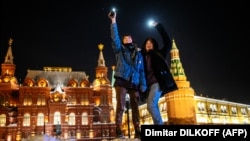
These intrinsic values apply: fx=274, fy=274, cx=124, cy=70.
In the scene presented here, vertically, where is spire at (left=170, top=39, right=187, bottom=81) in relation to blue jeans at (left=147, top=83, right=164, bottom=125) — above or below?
above

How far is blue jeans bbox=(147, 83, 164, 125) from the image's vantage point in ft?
26.9

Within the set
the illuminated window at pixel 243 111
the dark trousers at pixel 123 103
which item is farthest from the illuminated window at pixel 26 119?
the illuminated window at pixel 243 111

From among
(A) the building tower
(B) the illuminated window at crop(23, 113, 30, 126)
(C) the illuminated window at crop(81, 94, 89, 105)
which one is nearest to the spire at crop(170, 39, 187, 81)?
(A) the building tower

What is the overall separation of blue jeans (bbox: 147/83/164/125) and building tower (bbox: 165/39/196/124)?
55.6 metres

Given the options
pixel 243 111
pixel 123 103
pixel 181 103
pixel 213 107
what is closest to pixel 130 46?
pixel 123 103

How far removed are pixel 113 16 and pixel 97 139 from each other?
4422cm

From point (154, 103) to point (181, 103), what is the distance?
5775 cm

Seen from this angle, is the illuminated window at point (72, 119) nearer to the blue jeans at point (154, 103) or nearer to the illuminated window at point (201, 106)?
the illuminated window at point (201, 106)

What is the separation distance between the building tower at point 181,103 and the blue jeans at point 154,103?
182 ft

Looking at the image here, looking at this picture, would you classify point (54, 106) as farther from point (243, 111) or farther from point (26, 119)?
point (243, 111)

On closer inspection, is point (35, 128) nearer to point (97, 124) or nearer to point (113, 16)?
point (97, 124)

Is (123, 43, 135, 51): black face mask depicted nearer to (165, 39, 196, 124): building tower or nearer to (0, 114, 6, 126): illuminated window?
(0, 114, 6, 126): illuminated window

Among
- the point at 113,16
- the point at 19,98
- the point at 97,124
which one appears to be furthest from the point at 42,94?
the point at 113,16

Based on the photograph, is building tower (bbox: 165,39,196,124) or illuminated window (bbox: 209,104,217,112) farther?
illuminated window (bbox: 209,104,217,112)
